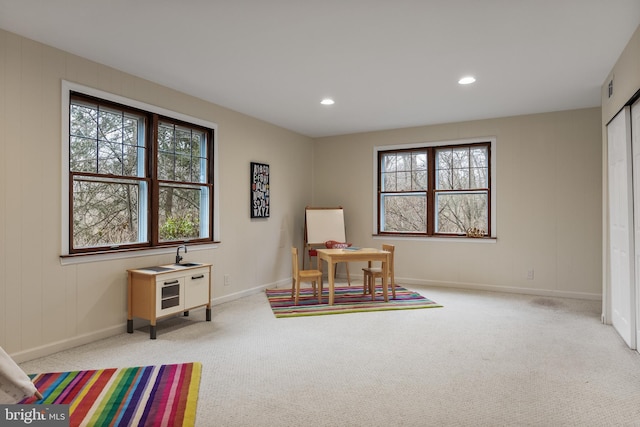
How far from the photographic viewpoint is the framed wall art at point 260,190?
5.68 m

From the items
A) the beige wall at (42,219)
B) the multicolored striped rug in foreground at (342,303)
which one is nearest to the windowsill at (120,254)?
the beige wall at (42,219)

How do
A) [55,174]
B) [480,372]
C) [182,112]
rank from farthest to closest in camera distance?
[182,112], [55,174], [480,372]

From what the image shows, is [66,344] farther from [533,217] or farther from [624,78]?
[533,217]

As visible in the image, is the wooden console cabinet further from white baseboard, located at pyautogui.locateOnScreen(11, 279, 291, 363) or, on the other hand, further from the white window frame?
the white window frame

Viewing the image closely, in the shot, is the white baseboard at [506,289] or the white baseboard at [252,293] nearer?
the white baseboard at [252,293]

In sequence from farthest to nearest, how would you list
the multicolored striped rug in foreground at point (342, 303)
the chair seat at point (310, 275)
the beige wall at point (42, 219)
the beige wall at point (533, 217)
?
the beige wall at point (533, 217) → the chair seat at point (310, 275) → the multicolored striped rug in foreground at point (342, 303) → the beige wall at point (42, 219)

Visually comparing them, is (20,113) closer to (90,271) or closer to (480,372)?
(90,271)

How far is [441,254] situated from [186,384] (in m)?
4.54

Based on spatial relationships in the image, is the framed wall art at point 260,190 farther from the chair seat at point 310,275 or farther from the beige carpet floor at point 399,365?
the beige carpet floor at point 399,365

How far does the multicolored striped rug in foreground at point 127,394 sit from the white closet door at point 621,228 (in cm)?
361

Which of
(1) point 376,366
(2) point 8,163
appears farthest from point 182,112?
(1) point 376,366

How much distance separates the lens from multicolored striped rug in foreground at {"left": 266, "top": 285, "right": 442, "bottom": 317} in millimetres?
4734

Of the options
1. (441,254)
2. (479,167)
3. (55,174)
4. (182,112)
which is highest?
(182,112)

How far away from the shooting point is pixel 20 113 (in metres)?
3.15
